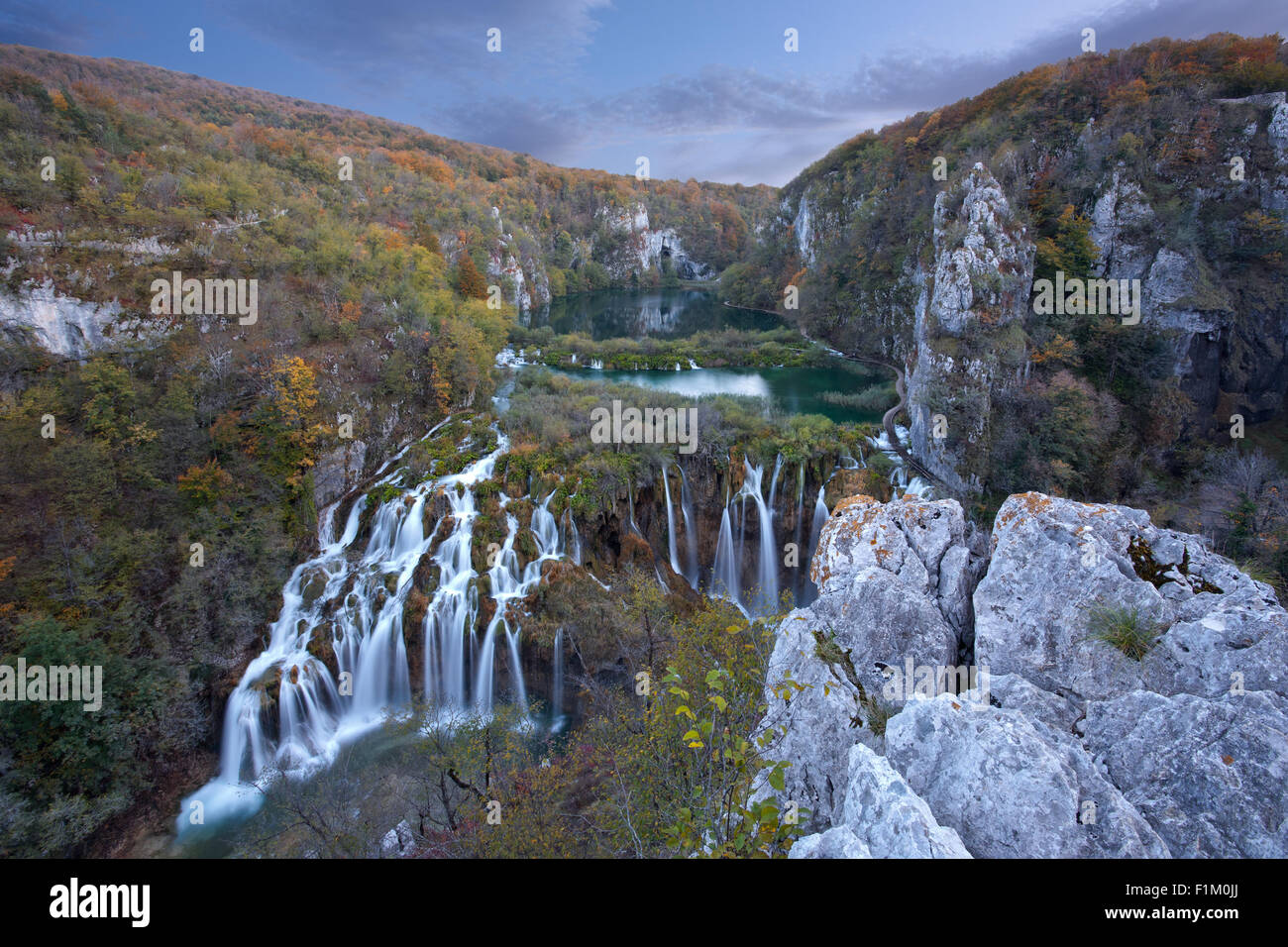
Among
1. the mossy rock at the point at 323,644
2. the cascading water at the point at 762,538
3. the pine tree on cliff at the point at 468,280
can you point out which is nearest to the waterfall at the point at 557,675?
the mossy rock at the point at 323,644

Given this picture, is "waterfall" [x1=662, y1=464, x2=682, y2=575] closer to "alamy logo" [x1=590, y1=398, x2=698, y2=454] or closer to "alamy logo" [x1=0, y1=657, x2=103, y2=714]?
"alamy logo" [x1=590, y1=398, x2=698, y2=454]

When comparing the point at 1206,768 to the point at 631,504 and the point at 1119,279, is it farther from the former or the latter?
the point at 1119,279

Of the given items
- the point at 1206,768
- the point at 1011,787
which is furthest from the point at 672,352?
the point at 1206,768

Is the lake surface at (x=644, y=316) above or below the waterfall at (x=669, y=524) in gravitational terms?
above

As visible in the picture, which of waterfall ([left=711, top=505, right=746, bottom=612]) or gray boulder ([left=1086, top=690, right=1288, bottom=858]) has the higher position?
gray boulder ([left=1086, top=690, right=1288, bottom=858])

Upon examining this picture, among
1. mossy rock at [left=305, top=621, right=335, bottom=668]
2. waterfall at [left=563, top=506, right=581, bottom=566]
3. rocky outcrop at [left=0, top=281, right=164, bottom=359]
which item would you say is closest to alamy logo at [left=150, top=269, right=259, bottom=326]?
rocky outcrop at [left=0, top=281, right=164, bottom=359]
